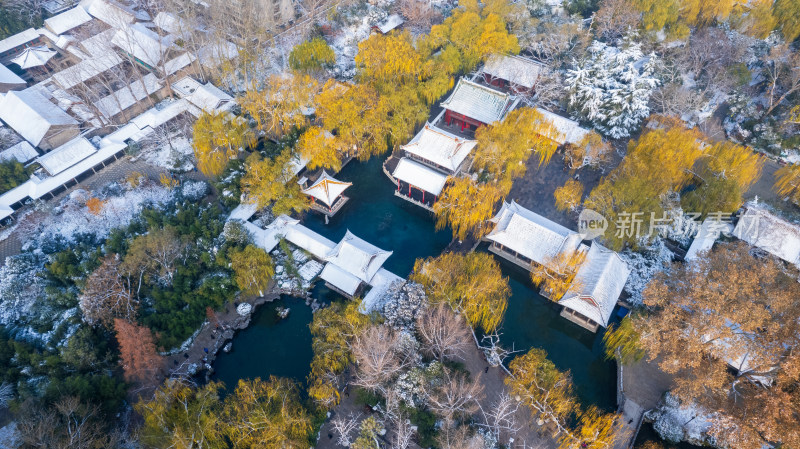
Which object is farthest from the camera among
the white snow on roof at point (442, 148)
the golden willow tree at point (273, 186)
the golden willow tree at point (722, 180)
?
the white snow on roof at point (442, 148)

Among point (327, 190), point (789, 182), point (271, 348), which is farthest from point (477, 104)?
point (271, 348)

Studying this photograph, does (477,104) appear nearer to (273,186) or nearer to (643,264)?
(643,264)

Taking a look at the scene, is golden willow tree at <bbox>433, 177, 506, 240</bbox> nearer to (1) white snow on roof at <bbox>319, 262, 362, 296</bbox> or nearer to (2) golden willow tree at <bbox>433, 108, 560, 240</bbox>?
(2) golden willow tree at <bbox>433, 108, 560, 240</bbox>

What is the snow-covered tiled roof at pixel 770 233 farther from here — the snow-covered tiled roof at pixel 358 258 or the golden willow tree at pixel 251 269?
the golden willow tree at pixel 251 269

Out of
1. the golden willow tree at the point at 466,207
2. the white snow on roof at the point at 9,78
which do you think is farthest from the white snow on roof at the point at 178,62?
the golden willow tree at the point at 466,207

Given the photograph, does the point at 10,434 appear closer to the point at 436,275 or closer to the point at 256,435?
the point at 256,435

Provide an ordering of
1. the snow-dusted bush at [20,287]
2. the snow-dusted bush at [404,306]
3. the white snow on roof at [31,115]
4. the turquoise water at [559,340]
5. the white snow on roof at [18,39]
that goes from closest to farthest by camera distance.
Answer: the snow-dusted bush at [404,306] → the turquoise water at [559,340] → the snow-dusted bush at [20,287] → the white snow on roof at [31,115] → the white snow on roof at [18,39]

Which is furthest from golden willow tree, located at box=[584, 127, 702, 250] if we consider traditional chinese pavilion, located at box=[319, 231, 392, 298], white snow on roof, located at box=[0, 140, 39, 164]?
white snow on roof, located at box=[0, 140, 39, 164]
